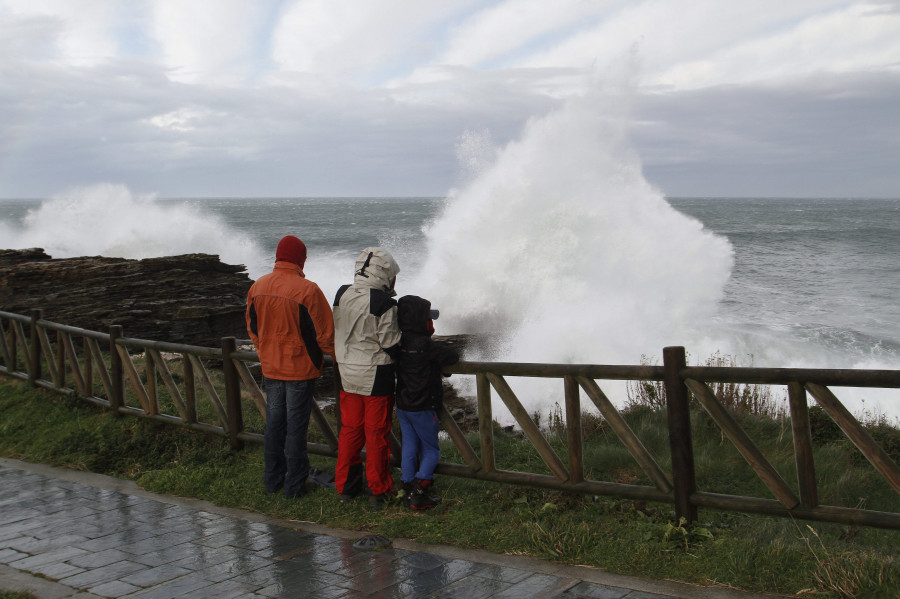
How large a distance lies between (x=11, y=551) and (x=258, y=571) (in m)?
1.73

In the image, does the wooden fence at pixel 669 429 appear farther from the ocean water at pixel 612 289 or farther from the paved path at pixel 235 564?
the ocean water at pixel 612 289

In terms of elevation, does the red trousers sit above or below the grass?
above

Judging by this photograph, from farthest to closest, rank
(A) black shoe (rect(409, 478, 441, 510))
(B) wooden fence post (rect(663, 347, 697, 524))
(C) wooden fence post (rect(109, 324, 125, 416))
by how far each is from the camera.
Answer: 1. (C) wooden fence post (rect(109, 324, 125, 416))
2. (A) black shoe (rect(409, 478, 441, 510))
3. (B) wooden fence post (rect(663, 347, 697, 524))

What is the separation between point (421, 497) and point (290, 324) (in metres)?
1.47

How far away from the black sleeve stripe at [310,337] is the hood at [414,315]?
67cm

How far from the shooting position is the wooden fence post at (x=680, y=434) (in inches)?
168

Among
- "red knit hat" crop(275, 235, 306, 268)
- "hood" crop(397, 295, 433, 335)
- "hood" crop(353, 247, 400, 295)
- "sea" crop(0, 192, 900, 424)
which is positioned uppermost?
"red knit hat" crop(275, 235, 306, 268)

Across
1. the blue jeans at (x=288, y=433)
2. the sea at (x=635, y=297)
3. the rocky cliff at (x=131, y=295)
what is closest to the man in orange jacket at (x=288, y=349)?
the blue jeans at (x=288, y=433)

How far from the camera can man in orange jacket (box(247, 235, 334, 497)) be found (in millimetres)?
5133

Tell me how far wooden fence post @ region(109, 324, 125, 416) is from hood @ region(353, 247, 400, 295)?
3.74 m

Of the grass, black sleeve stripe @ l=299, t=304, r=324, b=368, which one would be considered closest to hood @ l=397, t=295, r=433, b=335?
black sleeve stripe @ l=299, t=304, r=324, b=368

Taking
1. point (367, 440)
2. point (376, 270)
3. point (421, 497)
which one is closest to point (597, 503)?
point (421, 497)

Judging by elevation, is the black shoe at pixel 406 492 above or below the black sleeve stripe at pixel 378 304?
below

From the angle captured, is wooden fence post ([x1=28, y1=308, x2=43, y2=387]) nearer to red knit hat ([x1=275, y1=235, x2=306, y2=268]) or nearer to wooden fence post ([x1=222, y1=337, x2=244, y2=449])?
wooden fence post ([x1=222, y1=337, x2=244, y2=449])
